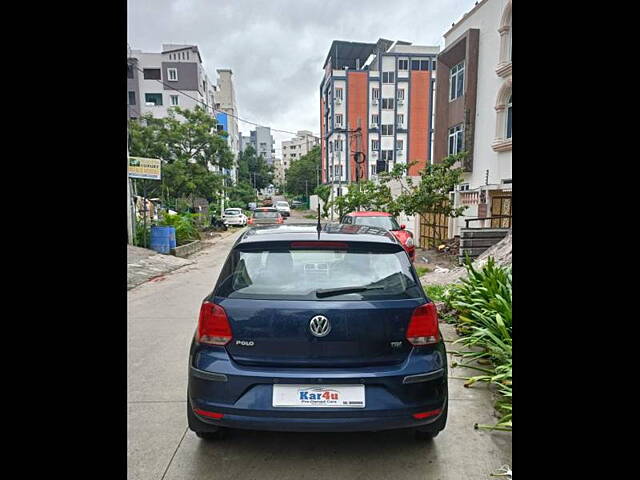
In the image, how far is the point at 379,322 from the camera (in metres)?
2.28

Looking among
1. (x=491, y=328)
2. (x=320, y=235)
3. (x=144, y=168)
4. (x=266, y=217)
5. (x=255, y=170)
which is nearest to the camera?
(x=320, y=235)

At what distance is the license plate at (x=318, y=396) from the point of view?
2.19 meters

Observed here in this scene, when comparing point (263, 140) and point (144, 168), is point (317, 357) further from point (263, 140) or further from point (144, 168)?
point (263, 140)

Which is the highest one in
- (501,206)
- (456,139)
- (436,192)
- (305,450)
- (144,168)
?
(456,139)

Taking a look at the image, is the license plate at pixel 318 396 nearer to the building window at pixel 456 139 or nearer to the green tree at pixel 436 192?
the green tree at pixel 436 192

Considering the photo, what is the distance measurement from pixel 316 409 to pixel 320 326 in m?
0.46

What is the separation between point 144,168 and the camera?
12352 millimetres

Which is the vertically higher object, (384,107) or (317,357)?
(384,107)

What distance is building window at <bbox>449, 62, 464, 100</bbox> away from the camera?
18.2 meters

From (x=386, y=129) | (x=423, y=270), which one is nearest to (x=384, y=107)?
(x=386, y=129)

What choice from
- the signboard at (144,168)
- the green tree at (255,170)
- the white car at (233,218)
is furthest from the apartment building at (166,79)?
the signboard at (144,168)

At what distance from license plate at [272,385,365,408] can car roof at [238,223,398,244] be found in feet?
3.09
